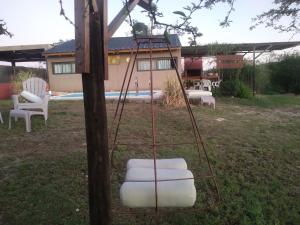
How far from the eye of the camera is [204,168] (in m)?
3.93

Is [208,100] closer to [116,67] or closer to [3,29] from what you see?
[3,29]

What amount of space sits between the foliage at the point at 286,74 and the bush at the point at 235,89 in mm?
4875

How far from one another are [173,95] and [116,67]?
7.22 metres

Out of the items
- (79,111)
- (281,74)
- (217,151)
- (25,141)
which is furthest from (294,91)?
(25,141)

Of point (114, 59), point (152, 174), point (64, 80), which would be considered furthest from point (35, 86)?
point (64, 80)

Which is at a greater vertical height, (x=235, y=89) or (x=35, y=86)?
(x=35, y=86)

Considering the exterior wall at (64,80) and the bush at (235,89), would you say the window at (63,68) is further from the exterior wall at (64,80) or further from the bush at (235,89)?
the bush at (235,89)

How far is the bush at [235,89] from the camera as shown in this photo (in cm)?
1240

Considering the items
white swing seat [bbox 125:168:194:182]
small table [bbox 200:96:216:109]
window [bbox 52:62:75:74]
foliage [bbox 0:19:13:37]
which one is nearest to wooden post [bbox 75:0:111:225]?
white swing seat [bbox 125:168:194:182]

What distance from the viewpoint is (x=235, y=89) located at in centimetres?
1263

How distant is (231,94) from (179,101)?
4.11m

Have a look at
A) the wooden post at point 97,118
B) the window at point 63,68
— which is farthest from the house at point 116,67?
the wooden post at point 97,118

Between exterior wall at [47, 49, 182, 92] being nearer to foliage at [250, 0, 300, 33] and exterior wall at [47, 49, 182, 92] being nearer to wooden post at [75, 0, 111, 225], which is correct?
foliage at [250, 0, 300, 33]

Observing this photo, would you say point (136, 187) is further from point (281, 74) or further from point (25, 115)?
point (281, 74)
